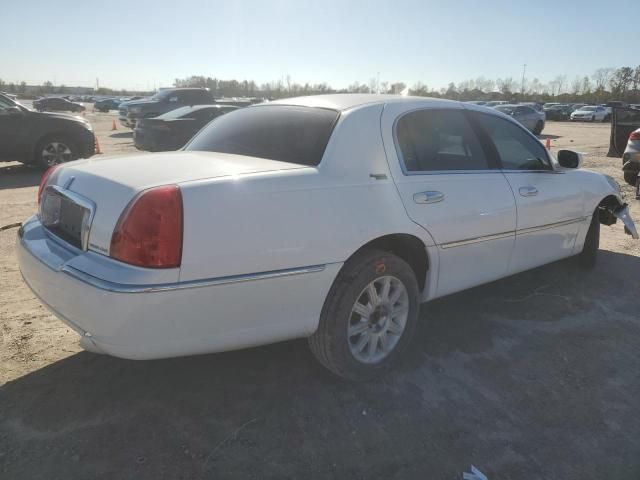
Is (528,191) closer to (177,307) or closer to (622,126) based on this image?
(177,307)

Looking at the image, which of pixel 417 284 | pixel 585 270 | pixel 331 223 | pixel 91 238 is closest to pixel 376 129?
pixel 331 223

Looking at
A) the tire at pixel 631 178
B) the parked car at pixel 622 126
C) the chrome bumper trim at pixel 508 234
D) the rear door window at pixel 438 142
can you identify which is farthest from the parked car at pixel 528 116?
the rear door window at pixel 438 142

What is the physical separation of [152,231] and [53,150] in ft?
31.4

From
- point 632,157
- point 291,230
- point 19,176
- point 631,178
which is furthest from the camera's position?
point 19,176

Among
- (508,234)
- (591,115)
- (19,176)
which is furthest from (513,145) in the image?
(591,115)

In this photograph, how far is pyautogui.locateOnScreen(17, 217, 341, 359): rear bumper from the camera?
2.24 metres

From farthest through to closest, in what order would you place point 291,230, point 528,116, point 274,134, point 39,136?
point 528,116 < point 39,136 < point 274,134 < point 291,230

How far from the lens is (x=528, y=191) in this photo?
12.7ft

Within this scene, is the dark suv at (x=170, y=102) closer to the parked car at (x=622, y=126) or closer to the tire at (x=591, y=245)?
the parked car at (x=622, y=126)

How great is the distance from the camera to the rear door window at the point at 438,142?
10.5 ft

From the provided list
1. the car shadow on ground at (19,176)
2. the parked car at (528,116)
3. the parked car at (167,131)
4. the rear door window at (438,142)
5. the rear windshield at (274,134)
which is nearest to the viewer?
the rear windshield at (274,134)

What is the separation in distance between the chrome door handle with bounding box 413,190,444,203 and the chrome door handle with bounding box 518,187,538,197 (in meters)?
0.95

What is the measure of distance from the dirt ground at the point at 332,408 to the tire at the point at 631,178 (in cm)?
689

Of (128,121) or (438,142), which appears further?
(128,121)
